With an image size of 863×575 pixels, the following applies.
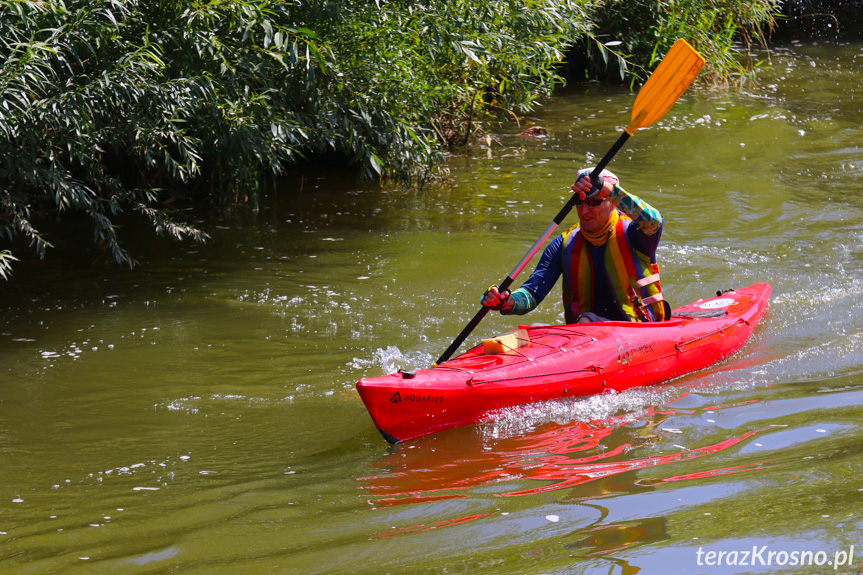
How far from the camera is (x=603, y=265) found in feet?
14.1

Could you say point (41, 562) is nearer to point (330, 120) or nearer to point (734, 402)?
point (734, 402)

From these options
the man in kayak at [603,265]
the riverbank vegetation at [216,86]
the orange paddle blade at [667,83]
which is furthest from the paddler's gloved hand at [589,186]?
the riverbank vegetation at [216,86]

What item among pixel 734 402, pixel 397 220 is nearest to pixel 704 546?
pixel 734 402

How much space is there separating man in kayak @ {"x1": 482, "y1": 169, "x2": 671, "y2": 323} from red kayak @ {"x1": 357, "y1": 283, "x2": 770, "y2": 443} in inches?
6.2

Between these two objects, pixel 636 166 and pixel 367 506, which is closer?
pixel 367 506

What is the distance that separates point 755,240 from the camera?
22.3 feet

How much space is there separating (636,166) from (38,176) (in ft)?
20.1

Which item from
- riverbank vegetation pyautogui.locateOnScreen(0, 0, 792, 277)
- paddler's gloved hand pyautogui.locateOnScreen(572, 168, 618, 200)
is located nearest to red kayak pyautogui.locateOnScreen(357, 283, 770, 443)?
paddler's gloved hand pyautogui.locateOnScreen(572, 168, 618, 200)

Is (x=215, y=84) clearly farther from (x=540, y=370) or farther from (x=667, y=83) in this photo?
(x=540, y=370)

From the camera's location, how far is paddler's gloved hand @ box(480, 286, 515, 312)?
163 inches

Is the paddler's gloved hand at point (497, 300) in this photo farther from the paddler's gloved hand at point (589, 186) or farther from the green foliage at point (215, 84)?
the green foliage at point (215, 84)

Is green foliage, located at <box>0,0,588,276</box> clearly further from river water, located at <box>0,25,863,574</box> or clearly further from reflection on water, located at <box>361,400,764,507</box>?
reflection on water, located at <box>361,400,764,507</box>

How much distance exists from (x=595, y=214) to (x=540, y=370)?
3.00 ft

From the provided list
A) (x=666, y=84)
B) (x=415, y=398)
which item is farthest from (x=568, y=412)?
(x=666, y=84)
